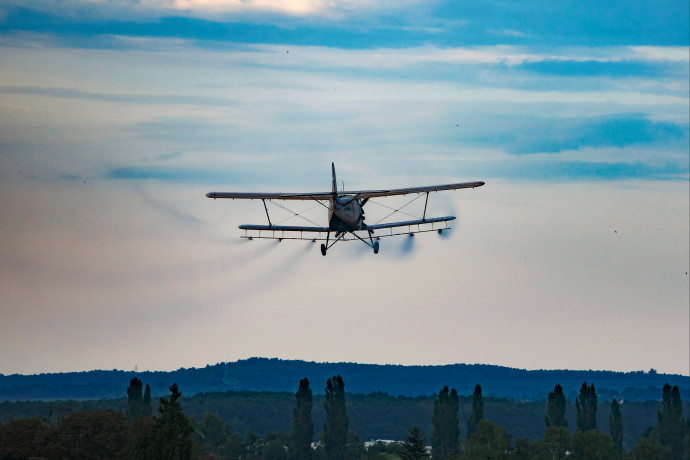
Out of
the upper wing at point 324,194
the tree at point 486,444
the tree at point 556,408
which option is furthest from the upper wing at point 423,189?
the tree at point 556,408

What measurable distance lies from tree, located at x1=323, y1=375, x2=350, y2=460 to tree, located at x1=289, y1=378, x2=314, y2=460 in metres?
2.47

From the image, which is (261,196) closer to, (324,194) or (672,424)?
(324,194)

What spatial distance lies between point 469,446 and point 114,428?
62.9m

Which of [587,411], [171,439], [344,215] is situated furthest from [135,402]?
[344,215]

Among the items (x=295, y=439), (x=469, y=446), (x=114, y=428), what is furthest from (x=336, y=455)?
(x=114, y=428)

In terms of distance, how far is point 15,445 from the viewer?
338 ft

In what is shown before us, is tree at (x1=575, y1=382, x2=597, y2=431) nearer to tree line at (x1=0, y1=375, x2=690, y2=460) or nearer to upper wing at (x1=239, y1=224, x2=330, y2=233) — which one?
tree line at (x1=0, y1=375, x2=690, y2=460)

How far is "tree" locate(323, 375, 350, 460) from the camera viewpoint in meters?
160

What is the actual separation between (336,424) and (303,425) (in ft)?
15.0

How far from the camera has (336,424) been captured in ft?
532

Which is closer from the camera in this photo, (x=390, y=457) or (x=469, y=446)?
(x=469, y=446)

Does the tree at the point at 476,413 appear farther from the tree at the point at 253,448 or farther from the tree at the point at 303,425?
the tree at the point at 253,448

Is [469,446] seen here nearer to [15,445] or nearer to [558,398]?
[558,398]

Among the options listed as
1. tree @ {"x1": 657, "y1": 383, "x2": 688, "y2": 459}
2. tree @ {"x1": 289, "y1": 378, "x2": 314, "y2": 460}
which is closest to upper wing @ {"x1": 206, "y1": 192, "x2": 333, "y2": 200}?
→ tree @ {"x1": 289, "y1": 378, "x2": 314, "y2": 460}
